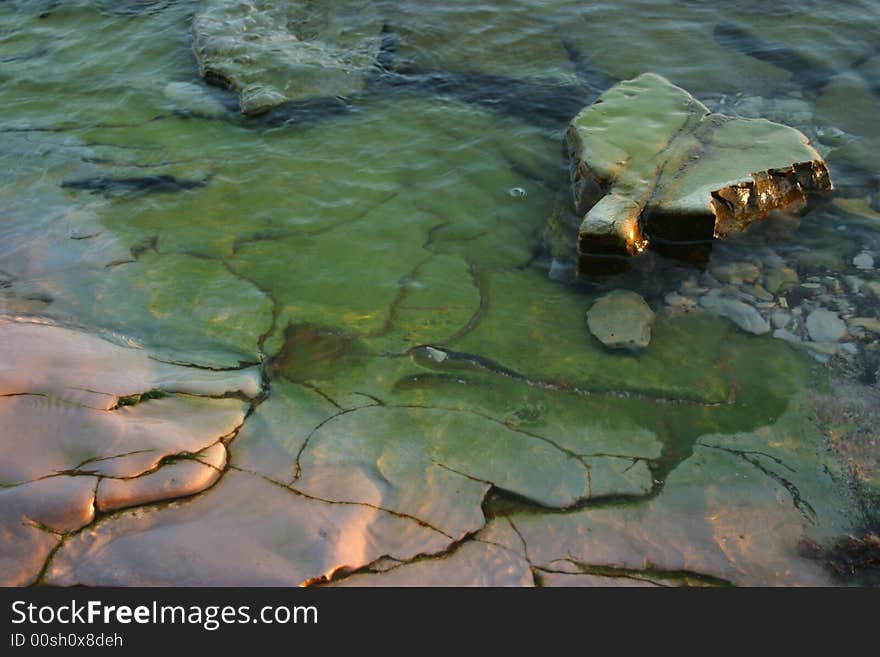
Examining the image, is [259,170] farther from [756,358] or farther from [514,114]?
[756,358]

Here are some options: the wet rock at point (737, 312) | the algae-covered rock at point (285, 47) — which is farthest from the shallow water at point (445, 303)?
the algae-covered rock at point (285, 47)

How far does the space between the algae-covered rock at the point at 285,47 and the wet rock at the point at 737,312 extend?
11.5 ft

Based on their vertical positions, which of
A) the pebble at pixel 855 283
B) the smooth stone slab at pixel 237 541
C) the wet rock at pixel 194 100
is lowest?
the wet rock at pixel 194 100

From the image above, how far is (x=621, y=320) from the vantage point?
13.7 feet

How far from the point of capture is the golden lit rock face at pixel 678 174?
4535mm

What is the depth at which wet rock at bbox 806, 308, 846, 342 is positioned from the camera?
405 centimetres

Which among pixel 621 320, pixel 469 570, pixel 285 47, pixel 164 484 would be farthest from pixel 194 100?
pixel 469 570

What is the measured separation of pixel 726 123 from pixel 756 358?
2.02m

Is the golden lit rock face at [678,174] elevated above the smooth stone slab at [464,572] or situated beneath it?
elevated above

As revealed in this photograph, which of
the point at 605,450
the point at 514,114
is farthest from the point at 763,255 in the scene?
the point at 514,114

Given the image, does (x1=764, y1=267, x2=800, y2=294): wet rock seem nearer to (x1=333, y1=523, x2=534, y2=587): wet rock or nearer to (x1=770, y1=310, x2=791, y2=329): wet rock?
(x1=770, y1=310, x2=791, y2=329): wet rock

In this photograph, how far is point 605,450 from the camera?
3453mm

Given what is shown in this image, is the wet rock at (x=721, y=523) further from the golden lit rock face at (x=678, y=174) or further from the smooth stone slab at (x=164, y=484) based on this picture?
the golden lit rock face at (x=678, y=174)

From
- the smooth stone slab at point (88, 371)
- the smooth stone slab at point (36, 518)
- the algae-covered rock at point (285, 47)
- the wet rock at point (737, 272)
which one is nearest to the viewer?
the smooth stone slab at point (36, 518)
